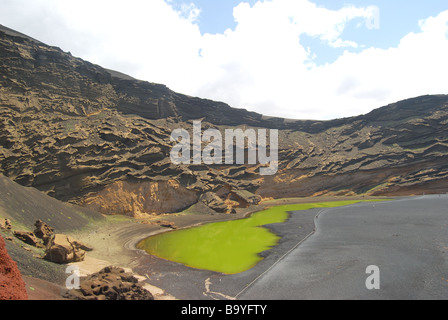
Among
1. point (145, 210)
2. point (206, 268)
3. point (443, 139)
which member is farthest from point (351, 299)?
point (443, 139)

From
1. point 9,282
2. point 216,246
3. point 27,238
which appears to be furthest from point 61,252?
point 216,246

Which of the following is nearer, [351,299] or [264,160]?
[351,299]

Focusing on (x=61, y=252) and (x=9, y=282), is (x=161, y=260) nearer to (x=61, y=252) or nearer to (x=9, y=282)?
(x=61, y=252)

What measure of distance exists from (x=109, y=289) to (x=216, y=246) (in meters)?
13.6

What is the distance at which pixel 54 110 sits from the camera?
146 ft

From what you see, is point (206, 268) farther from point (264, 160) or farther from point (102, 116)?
point (264, 160)

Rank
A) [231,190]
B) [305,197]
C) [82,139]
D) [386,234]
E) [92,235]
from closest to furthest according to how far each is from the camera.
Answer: [386,234] → [92,235] → [82,139] → [231,190] → [305,197]

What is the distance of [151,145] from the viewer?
49531 mm

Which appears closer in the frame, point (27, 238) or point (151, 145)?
point (27, 238)

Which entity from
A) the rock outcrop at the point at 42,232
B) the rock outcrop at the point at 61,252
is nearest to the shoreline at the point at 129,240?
the rock outcrop at the point at 61,252

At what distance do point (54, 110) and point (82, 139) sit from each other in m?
7.50

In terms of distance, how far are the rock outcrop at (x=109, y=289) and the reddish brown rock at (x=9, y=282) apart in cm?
280

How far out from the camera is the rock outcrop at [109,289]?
40.5 ft

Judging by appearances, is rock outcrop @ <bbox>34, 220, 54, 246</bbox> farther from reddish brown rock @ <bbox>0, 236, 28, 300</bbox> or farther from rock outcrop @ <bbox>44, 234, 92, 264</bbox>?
reddish brown rock @ <bbox>0, 236, 28, 300</bbox>
